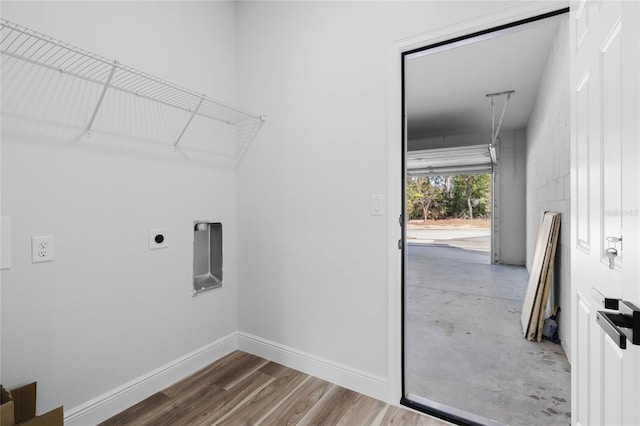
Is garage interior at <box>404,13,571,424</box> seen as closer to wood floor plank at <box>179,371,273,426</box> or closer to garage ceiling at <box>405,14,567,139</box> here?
garage ceiling at <box>405,14,567,139</box>

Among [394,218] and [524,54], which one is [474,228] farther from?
[394,218]

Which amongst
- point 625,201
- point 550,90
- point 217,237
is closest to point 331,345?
point 217,237

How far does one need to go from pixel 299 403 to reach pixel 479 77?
12.9 ft

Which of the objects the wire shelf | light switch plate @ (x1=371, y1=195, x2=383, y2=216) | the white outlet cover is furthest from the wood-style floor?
the wire shelf

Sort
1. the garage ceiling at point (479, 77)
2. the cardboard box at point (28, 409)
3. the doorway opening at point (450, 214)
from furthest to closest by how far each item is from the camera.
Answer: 1. the doorway opening at point (450, 214)
2. the garage ceiling at point (479, 77)
3. the cardboard box at point (28, 409)

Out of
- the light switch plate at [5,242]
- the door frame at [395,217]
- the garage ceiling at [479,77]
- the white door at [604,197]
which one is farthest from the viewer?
the garage ceiling at [479,77]

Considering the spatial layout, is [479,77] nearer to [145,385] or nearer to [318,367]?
[318,367]

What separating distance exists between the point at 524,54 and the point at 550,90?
1.50 ft

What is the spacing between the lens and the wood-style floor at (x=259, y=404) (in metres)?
1.66

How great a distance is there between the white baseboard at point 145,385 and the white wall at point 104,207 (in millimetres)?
40

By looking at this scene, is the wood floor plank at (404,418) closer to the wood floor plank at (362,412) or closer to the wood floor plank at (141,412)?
the wood floor plank at (362,412)

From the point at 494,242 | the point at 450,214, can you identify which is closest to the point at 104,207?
the point at 494,242

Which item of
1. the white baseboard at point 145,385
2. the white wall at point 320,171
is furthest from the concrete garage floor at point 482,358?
the white baseboard at point 145,385

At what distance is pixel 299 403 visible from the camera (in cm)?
180
